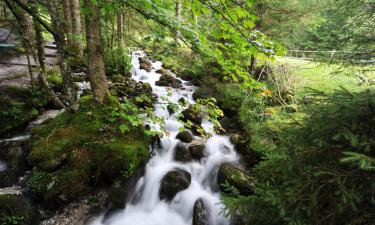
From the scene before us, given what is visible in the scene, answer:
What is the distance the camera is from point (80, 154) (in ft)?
17.9

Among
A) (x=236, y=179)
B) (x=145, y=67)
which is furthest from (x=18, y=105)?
(x=145, y=67)

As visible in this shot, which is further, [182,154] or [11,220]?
[182,154]

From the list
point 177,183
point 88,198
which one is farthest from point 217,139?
point 88,198

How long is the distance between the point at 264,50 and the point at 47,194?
16.8 ft

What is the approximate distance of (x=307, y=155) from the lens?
243 centimetres

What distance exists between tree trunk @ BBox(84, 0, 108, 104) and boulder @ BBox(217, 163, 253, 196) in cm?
397

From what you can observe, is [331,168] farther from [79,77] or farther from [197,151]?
[79,77]

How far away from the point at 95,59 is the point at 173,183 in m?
3.95

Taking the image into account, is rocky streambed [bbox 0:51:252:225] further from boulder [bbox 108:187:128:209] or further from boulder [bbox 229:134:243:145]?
boulder [bbox 229:134:243:145]

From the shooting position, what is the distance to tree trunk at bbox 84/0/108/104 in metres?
5.41

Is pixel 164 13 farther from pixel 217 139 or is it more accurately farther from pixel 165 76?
pixel 165 76

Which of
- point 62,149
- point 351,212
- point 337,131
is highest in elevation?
point 337,131

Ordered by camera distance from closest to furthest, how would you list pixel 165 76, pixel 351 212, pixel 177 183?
pixel 351 212 → pixel 177 183 → pixel 165 76

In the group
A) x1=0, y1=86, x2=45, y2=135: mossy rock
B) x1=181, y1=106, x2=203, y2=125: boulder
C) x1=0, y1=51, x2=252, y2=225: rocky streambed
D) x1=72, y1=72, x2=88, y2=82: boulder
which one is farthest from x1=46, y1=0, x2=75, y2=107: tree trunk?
x1=72, y1=72, x2=88, y2=82: boulder
